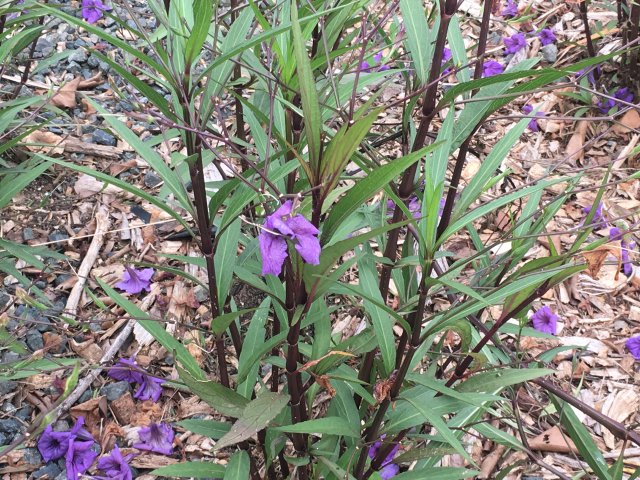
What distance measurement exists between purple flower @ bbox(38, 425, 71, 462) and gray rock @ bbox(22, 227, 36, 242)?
0.87m

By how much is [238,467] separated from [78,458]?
71cm

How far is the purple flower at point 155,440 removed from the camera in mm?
2053

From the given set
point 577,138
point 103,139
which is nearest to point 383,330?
point 103,139

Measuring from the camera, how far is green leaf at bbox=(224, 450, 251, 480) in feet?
5.06

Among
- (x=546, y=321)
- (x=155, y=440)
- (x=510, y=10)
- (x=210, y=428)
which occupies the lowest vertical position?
(x=546, y=321)

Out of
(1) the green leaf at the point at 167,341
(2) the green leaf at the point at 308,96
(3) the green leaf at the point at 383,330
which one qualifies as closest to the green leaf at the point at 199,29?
(2) the green leaf at the point at 308,96

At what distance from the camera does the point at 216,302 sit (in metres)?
1.43

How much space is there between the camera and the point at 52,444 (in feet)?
6.61

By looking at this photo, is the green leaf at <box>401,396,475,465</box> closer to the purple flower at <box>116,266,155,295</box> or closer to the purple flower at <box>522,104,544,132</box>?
the purple flower at <box>116,266,155,295</box>

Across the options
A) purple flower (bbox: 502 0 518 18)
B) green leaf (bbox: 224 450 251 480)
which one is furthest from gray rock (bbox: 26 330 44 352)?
purple flower (bbox: 502 0 518 18)

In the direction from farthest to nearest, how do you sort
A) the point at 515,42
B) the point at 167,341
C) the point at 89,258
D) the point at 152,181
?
1. the point at 515,42
2. the point at 152,181
3. the point at 89,258
4. the point at 167,341

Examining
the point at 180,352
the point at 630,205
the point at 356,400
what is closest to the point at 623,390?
the point at 630,205

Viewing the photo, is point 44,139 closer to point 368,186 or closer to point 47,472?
point 47,472

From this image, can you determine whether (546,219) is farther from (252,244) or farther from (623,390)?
(623,390)
